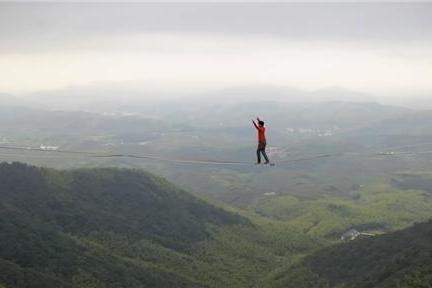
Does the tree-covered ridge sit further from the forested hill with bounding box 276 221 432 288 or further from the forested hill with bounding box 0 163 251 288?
the forested hill with bounding box 276 221 432 288

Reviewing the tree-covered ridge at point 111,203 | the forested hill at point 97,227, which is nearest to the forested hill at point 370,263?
the forested hill at point 97,227

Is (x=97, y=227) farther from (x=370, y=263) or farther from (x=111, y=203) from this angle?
(x=370, y=263)

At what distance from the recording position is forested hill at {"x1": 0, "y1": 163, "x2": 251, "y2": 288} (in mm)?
113875

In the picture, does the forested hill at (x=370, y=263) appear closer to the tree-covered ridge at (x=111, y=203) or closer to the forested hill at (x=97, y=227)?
the forested hill at (x=97, y=227)

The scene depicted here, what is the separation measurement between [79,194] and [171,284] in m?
50.2

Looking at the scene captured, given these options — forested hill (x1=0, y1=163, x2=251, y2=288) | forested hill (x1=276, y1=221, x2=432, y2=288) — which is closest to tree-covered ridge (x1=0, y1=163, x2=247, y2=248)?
forested hill (x1=0, y1=163, x2=251, y2=288)

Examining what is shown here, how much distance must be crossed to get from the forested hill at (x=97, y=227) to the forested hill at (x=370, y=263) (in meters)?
24.9

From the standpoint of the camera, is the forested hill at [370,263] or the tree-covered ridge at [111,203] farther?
the tree-covered ridge at [111,203]

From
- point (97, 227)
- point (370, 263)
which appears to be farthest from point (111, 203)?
point (370, 263)

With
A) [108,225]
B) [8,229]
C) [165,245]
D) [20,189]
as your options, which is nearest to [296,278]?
[165,245]

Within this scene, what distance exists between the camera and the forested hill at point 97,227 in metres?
114

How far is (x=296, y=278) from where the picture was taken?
125000 mm

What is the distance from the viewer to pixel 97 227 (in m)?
144

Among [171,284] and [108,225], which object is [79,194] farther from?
[171,284]
